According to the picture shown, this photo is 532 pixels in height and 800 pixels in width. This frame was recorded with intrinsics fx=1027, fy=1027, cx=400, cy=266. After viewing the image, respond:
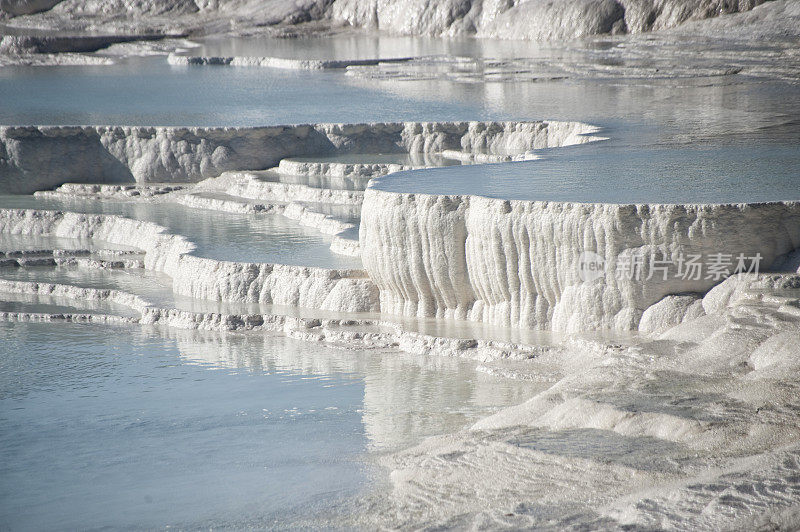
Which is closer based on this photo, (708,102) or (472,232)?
(472,232)

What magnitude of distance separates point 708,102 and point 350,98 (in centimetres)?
717

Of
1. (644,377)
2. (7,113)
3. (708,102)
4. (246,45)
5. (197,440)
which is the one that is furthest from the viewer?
(246,45)

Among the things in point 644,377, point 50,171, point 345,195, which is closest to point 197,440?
point 644,377

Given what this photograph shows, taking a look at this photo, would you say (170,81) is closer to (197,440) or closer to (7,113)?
(7,113)

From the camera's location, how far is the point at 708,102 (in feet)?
51.8

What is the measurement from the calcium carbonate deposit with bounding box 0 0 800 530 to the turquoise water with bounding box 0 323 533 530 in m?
0.03

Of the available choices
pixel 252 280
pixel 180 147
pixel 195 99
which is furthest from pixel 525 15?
pixel 252 280

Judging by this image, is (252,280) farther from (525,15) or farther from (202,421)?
(525,15)

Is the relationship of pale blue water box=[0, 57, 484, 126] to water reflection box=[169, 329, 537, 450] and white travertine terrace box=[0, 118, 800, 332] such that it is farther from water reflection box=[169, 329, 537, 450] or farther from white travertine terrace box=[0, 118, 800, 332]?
water reflection box=[169, 329, 537, 450]

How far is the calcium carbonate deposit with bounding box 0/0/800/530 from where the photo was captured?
541 cm

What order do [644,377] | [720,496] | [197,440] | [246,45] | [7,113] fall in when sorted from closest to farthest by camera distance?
[720,496] → [644,377] → [197,440] → [7,113] → [246,45]

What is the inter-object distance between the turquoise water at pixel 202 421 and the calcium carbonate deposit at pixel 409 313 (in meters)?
0.03

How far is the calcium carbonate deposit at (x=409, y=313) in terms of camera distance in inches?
213

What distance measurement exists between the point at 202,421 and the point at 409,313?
2688mm
